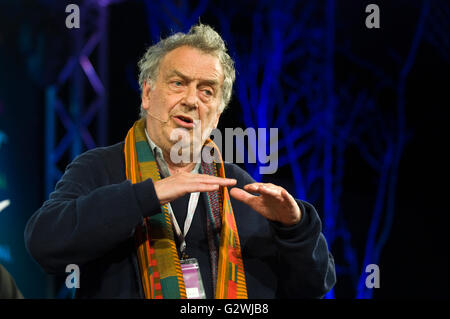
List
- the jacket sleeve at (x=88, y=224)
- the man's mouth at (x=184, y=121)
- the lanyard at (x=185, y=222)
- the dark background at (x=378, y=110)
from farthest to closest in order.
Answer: the dark background at (x=378, y=110) < the man's mouth at (x=184, y=121) < the lanyard at (x=185, y=222) < the jacket sleeve at (x=88, y=224)

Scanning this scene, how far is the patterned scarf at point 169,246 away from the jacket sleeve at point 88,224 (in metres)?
0.14

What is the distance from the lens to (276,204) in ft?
4.07

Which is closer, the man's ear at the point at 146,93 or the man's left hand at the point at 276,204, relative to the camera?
the man's left hand at the point at 276,204

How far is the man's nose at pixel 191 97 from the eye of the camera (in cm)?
145

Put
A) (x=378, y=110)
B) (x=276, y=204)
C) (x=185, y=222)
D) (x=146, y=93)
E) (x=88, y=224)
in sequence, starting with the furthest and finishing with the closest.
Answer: (x=378, y=110), (x=146, y=93), (x=185, y=222), (x=276, y=204), (x=88, y=224)

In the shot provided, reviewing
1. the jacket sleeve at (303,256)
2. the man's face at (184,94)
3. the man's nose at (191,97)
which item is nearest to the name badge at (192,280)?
the jacket sleeve at (303,256)

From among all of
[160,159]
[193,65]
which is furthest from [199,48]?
[160,159]

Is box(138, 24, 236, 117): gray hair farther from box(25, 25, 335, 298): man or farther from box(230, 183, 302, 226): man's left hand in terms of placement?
box(230, 183, 302, 226): man's left hand

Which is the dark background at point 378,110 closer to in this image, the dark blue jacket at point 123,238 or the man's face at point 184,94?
the man's face at point 184,94

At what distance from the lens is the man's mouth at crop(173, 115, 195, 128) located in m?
1.45

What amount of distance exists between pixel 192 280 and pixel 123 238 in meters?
0.26

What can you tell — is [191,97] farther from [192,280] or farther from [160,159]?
[192,280]

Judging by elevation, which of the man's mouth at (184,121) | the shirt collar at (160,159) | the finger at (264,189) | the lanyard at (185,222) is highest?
the man's mouth at (184,121)

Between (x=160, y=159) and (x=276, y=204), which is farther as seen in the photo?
(x=160, y=159)
